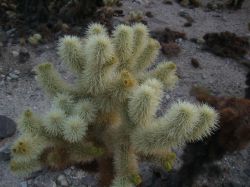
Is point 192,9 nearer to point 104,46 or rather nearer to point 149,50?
point 149,50

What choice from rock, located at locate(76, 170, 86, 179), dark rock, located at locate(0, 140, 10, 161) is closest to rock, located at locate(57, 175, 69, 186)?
rock, located at locate(76, 170, 86, 179)

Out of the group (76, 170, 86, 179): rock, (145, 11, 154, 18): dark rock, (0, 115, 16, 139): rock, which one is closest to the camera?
(76, 170, 86, 179): rock

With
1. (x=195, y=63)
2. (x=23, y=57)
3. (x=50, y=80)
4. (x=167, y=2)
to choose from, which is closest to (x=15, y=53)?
(x=23, y=57)

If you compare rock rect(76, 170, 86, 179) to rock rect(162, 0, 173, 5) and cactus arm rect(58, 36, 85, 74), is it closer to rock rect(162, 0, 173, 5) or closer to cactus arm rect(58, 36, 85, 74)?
cactus arm rect(58, 36, 85, 74)

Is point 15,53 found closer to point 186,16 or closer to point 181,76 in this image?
point 181,76

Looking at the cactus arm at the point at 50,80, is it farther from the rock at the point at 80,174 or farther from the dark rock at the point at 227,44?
the dark rock at the point at 227,44

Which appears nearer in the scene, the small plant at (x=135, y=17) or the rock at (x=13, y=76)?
→ the rock at (x=13, y=76)

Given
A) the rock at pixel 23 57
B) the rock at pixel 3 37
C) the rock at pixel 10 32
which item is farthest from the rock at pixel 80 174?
the rock at pixel 10 32
